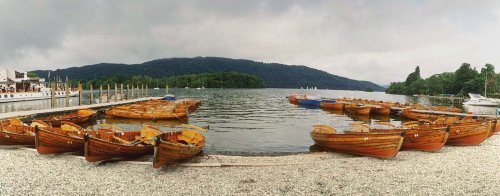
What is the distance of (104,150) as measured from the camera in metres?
14.7

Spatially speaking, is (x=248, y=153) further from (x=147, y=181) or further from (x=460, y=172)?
(x=460, y=172)

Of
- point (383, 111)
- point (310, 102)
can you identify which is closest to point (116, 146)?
point (383, 111)

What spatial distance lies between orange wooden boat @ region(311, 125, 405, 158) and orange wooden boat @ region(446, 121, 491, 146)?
6.88 metres

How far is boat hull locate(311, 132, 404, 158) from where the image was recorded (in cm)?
1667

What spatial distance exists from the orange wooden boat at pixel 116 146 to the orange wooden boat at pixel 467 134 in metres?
18.9

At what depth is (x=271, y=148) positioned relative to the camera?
76.0 feet

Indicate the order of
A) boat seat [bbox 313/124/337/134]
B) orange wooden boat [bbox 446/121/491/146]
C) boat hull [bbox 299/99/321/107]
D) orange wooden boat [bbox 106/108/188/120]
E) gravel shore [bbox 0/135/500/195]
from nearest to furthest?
gravel shore [bbox 0/135/500/195], orange wooden boat [bbox 446/121/491/146], boat seat [bbox 313/124/337/134], orange wooden boat [bbox 106/108/188/120], boat hull [bbox 299/99/321/107]

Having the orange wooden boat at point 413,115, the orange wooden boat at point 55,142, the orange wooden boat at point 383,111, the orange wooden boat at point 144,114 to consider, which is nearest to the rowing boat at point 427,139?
the orange wooden boat at point 55,142

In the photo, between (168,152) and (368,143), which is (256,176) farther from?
(368,143)

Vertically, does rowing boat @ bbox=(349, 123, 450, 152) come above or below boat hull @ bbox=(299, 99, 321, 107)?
below

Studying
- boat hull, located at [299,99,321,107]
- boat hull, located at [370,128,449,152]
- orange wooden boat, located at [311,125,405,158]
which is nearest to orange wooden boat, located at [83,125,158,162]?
orange wooden boat, located at [311,125,405,158]

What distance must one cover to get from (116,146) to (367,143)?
12.9 m

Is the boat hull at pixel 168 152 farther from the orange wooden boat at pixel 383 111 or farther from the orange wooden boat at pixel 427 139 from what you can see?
the orange wooden boat at pixel 383 111

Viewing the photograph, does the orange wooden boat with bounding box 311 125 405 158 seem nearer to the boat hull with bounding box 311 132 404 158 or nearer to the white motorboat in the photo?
the boat hull with bounding box 311 132 404 158
